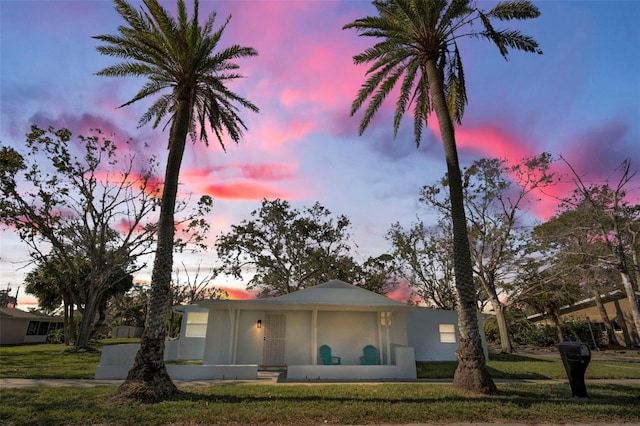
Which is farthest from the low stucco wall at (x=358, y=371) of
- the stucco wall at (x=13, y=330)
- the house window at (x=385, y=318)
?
the stucco wall at (x=13, y=330)

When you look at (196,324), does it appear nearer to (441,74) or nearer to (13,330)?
(441,74)

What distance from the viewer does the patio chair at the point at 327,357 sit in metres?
16.0

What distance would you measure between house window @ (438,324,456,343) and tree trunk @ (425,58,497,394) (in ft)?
33.7

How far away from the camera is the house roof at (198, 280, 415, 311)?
51.1ft

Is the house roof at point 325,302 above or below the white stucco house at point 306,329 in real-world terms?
above

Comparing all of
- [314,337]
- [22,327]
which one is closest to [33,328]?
[22,327]

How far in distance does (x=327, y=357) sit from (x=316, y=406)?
27.0 ft

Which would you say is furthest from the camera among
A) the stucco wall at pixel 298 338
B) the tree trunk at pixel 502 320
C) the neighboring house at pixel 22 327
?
the neighboring house at pixel 22 327

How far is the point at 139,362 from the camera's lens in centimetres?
919

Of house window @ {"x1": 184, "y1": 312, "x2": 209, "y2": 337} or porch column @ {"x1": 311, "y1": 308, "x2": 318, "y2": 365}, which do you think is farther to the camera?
house window @ {"x1": 184, "y1": 312, "x2": 209, "y2": 337}

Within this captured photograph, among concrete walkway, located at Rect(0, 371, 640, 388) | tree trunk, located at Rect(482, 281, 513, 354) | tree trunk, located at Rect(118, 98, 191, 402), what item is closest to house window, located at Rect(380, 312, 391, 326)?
concrete walkway, located at Rect(0, 371, 640, 388)

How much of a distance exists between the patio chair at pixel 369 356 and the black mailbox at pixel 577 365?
829 centimetres

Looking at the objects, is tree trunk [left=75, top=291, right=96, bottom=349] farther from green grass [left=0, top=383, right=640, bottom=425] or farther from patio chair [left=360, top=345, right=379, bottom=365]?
patio chair [left=360, top=345, right=379, bottom=365]

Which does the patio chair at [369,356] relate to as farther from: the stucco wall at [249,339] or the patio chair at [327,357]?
the stucco wall at [249,339]
